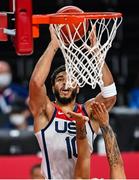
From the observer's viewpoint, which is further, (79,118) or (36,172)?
(36,172)

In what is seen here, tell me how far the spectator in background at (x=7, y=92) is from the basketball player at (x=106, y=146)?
10.5ft

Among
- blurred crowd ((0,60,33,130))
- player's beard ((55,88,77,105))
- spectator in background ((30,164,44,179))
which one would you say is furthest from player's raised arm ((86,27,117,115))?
blurred crowd ((0,60,33,130))

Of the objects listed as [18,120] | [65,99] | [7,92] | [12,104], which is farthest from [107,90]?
[7,92]

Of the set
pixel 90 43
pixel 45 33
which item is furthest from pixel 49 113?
pixel 45 33

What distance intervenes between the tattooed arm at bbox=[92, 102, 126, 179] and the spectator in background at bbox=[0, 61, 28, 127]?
3.40 m

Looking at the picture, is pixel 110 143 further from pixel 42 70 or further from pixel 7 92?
pixel 7 92

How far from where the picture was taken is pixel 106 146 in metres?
5.57

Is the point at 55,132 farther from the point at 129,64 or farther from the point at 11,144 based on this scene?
the point at 129,64

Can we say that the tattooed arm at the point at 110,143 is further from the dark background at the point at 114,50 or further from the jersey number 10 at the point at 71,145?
the dark background at the point at 114,50

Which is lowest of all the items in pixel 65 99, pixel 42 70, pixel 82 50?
pixel 65 99

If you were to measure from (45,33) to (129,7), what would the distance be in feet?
3.89

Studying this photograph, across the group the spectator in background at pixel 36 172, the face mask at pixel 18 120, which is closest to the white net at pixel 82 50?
the spectator in background at pixel 36 172

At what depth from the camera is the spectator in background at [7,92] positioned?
8.94m

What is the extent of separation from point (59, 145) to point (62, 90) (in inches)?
15.7
